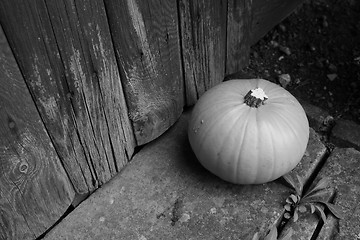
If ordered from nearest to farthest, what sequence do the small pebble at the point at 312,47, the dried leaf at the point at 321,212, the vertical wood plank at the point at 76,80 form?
the vertical wood plank at the point at 76,80 < the dried leaf at the point at 321,212 < the small pebble at the point at 312,47

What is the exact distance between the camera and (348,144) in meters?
2.30

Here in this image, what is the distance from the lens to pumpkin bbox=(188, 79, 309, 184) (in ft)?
6.14

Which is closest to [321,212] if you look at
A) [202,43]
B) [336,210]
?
[336,210]

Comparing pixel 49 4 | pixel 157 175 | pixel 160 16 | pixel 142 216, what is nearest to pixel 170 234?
pixel 142 216

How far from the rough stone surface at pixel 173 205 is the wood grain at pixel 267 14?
2.32ft

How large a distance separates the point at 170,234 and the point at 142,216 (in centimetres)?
14

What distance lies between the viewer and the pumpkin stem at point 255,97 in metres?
1.90

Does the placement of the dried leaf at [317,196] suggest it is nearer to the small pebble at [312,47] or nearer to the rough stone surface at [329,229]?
the rough stone surface at [329,229]

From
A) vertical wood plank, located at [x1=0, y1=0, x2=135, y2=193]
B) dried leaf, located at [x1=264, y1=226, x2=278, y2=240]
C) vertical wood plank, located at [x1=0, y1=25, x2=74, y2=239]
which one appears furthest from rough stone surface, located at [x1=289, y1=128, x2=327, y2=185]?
vertical wood plank, located at [x1=0, y1=25, x2=74, y2=239]

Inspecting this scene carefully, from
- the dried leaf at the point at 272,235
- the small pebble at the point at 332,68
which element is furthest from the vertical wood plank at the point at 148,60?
the small pebble at the point at 332,68

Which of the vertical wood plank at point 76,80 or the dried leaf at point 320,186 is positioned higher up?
the vertical wood plank at point 76,80

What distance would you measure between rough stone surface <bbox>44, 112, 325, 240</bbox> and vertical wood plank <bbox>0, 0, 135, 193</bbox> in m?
0.10

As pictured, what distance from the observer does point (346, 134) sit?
2318 mm

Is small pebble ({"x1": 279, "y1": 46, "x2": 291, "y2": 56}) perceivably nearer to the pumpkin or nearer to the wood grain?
the wood grain
